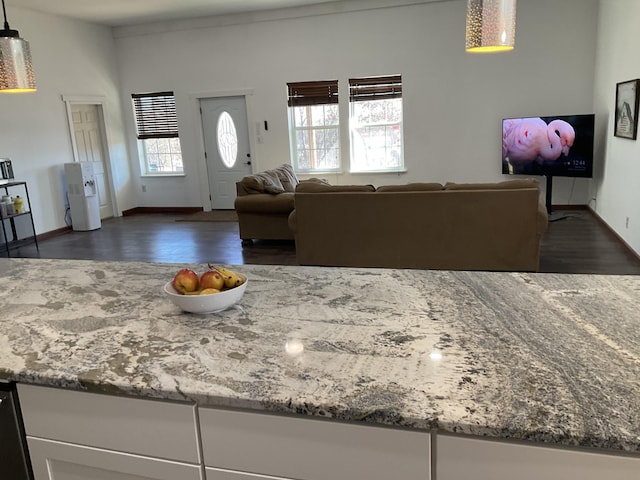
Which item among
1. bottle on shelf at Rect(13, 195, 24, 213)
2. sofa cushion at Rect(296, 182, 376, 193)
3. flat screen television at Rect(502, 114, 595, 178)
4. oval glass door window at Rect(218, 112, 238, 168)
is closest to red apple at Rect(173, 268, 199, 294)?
sofa cushion at Rect(296, 182, 376, 193)

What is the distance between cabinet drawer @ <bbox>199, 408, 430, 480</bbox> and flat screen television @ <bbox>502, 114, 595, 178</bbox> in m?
6.53

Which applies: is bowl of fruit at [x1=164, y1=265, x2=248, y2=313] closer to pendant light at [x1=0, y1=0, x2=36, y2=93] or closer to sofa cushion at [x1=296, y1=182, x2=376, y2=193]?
pendant light at [x1=0, y1=0, x2=36, y2=93]

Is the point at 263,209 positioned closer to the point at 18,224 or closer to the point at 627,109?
the point at 18,224

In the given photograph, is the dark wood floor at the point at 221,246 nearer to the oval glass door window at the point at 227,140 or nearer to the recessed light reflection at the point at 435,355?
the oval glass door window at the point at 227,140

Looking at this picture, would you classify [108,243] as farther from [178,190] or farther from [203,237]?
[178,190]

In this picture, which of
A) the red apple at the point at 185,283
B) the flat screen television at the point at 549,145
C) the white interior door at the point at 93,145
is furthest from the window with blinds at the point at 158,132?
the red apple at the point at 185,283

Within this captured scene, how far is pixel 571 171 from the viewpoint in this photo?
6828 millimetres

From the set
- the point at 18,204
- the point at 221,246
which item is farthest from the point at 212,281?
the point at 18,204

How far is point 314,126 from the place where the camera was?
27.9ft

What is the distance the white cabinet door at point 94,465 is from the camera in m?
1.32

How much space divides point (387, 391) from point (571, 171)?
6583 mm

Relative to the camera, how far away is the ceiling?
706 cm

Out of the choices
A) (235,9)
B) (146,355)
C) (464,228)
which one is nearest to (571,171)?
(464,228)

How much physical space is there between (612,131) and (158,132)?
703 centimetres
